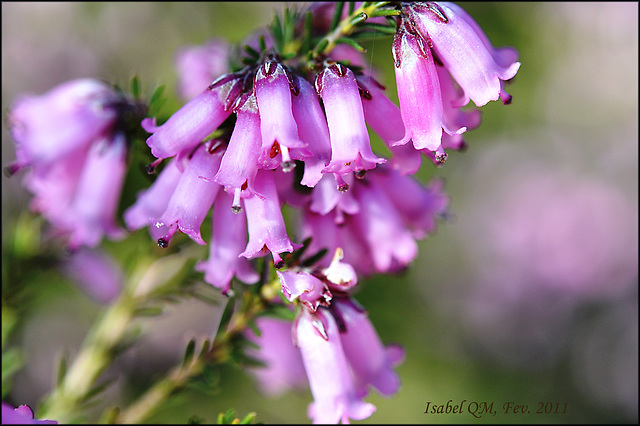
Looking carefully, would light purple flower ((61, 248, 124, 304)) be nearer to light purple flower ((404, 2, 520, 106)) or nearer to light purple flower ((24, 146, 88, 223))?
light purple flower ((24, 146, 88, 223))

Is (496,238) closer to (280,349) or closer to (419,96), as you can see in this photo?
(280,349)

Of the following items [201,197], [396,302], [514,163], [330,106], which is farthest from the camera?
[514,163]

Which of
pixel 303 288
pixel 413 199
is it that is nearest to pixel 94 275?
pixel 413 199

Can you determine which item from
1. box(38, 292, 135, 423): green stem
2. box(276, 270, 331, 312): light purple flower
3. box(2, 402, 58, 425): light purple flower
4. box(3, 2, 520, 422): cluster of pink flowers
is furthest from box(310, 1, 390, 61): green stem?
box(38, 292, 135, 423): green stem

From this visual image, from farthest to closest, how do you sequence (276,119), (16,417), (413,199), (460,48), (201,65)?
(201,65) → (413,199) → (460,48) → (276,119) → (16,417)

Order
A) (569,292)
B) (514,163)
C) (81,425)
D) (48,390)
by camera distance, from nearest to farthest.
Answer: (81,425)
(48,390)
(569,292)
(514,163)

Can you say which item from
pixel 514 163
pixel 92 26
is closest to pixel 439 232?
pixel 514 163

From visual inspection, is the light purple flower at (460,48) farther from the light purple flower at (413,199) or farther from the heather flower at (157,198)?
the heather flower at (157,198)

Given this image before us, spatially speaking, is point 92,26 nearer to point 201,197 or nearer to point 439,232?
point 439,232
